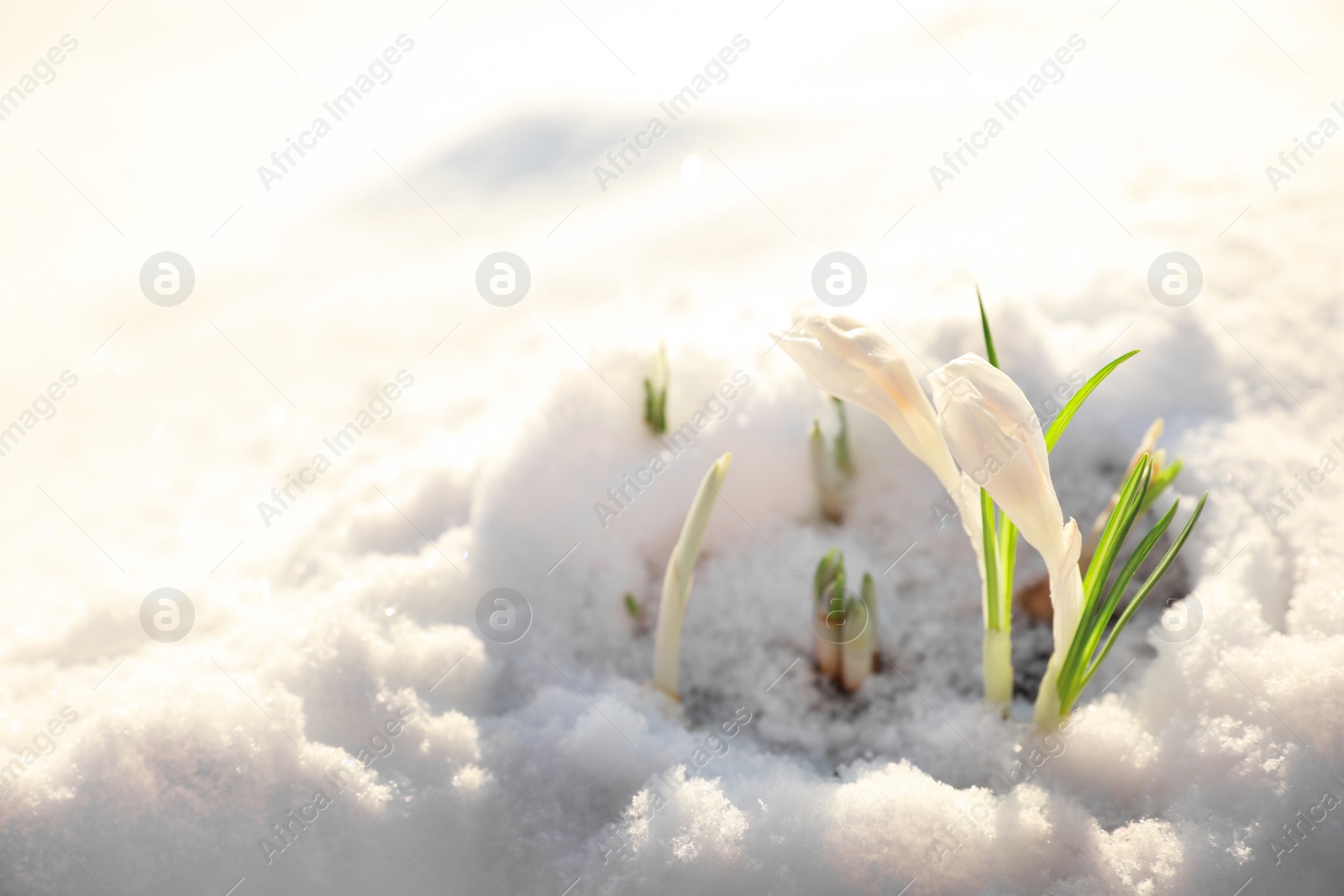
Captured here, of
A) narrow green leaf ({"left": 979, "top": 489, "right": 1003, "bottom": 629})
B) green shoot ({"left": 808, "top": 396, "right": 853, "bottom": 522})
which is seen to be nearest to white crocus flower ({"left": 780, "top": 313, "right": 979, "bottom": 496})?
narrow green leaf ({"left": 979, "top": 489, "right": 1003, "bottom": 629})

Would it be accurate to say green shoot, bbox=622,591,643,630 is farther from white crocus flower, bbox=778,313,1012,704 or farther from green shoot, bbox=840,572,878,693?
white crocus flower, bbox=778,313,1012,704

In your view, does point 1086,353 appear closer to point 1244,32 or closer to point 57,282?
point 1244,32

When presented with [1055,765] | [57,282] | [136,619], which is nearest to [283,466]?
[136,619]

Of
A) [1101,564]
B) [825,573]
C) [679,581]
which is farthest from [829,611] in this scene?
[1101,564]

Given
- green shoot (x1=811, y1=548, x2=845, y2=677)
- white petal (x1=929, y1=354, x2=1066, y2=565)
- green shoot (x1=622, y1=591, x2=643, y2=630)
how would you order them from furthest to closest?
green shoot (x1=622, y1=591, x2=643, y2=630) → green shoot (x1=811, y1=548, x2=845, y2=677) → white petal (x1=929, y1=354, x2=1066, y2=565)

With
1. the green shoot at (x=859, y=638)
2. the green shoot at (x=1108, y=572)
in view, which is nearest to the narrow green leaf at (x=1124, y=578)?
the green shoot at (x=1108, y=572)

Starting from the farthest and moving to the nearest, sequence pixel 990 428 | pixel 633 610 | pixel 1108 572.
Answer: pixel 633 610, pixel 1108 572, pixel 990 428

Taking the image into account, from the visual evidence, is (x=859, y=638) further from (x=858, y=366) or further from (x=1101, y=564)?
(x=858, y=366)

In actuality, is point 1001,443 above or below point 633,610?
above
